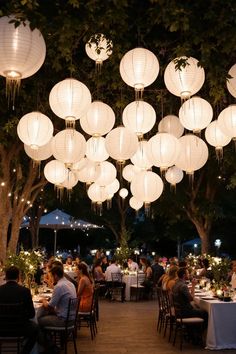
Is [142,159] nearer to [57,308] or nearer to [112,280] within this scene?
[57,308]

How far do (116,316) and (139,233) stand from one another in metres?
27.3

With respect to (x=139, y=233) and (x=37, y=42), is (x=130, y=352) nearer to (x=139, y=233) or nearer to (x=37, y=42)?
(x=37, y=42)

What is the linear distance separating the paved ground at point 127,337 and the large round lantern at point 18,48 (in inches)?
191

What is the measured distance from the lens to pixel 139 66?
6.75m

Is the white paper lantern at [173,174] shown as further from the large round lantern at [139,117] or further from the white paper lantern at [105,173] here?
the large round lantern at [139,117]

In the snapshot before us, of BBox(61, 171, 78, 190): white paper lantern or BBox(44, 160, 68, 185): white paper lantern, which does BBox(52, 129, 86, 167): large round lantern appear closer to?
BBox(44, 160, 68, 185): white paper lantern

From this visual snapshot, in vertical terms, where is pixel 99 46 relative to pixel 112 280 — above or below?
above

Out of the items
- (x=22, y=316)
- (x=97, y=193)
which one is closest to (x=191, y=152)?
(x=22, y=316)

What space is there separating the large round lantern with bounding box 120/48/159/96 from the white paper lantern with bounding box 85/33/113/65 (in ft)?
2.89

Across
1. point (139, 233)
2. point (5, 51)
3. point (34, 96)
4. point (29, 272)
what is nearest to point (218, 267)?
point (29, 272)

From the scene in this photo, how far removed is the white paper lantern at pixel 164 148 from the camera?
8.45m

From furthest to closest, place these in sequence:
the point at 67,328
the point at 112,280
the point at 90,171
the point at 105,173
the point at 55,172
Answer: the point at 112,280 → the point at 105,173 → the point at 90,171 → the point at 55,172 → the point at 67,328

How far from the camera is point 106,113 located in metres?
8.41

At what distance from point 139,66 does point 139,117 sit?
1635mm
